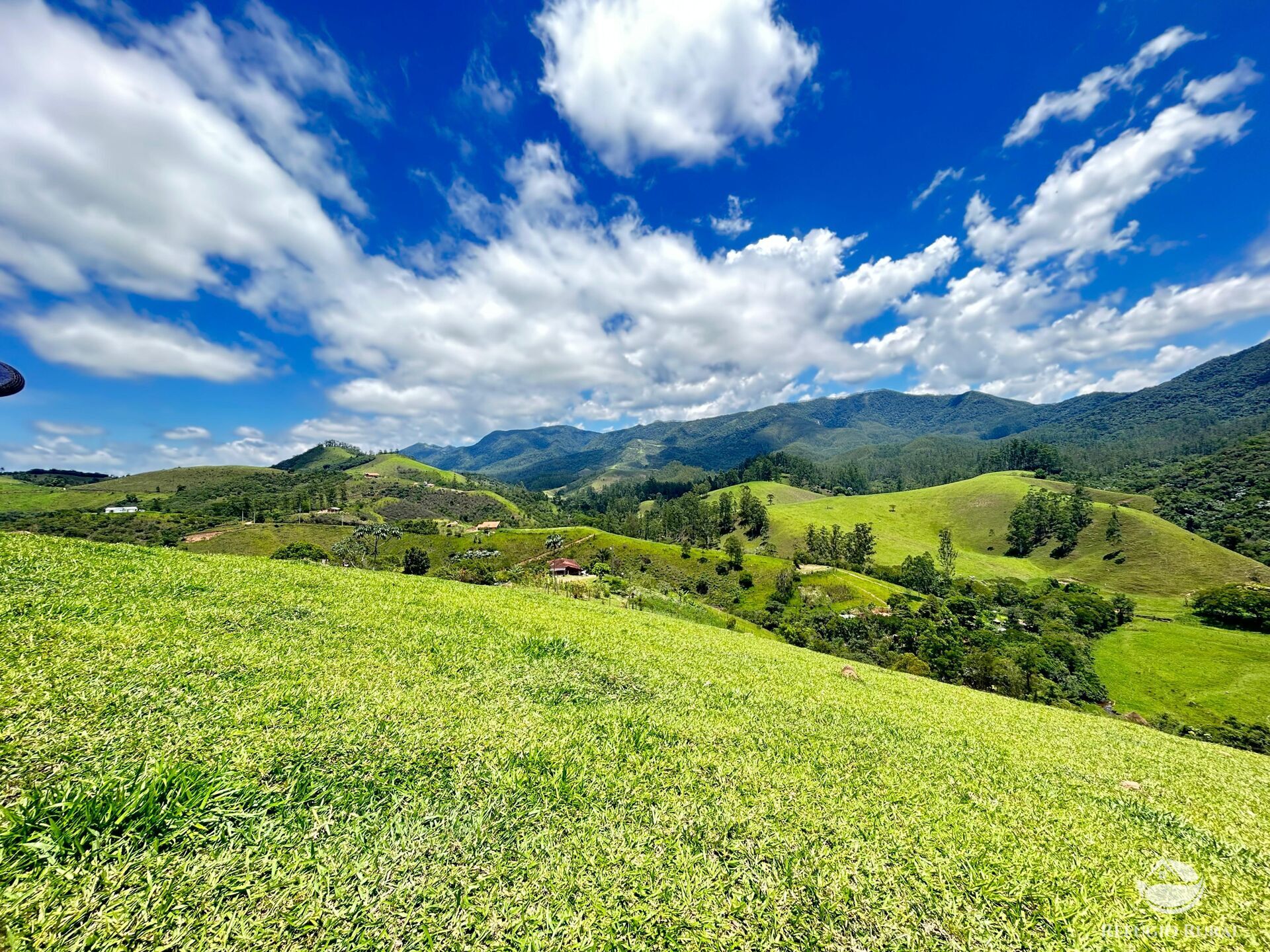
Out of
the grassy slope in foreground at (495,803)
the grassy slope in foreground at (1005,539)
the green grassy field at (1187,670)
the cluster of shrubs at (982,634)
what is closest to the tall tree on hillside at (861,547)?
the grassy slope in foreground at (1005,539)

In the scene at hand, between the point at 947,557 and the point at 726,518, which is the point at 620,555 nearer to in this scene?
the point at 726,518

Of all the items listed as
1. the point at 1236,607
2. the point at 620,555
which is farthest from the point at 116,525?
the point at 1236,607

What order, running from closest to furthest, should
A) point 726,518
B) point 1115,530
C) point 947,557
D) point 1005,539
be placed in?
point 947,557, point 1115,530, point 1005,539, point 726,518

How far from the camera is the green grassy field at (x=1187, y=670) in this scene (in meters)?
62.8

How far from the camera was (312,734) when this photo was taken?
225 inches

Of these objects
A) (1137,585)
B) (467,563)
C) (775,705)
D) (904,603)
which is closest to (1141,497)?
(1137,585)

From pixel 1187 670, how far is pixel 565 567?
347 ft

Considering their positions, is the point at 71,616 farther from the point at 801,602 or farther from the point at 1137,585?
the point at 1137,585

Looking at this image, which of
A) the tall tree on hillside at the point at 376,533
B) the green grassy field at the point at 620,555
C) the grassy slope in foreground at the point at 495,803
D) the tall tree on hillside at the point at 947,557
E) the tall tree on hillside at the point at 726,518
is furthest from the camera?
the tall tree on hillside at the point at 726,518

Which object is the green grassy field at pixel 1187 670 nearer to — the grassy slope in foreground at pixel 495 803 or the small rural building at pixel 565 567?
the grassy slope in foreground at pixel 495 803

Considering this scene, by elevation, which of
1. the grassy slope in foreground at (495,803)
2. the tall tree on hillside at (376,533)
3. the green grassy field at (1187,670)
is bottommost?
the green grassy field at (1187,670)

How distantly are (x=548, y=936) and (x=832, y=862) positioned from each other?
316 cm

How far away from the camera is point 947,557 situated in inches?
5379

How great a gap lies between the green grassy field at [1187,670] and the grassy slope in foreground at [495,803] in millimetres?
84682
